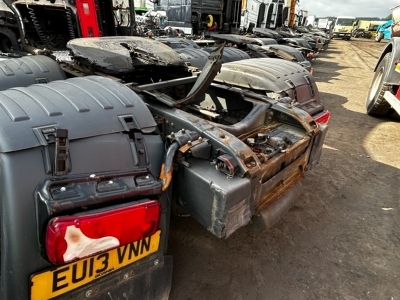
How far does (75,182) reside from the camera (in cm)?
110

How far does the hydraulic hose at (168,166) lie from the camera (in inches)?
51.0

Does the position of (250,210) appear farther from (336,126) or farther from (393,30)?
(393,30)

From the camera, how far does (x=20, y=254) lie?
1.05 meters

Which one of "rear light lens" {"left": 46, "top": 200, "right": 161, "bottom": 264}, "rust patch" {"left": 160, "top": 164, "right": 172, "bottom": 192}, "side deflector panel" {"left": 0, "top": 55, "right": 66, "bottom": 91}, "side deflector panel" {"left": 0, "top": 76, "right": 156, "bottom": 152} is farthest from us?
"side deflector panel" {"left": 0, "top": 55, "right": 66, "bottom": 91}

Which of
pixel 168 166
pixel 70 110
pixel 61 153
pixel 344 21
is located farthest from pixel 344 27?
pixel 61 153

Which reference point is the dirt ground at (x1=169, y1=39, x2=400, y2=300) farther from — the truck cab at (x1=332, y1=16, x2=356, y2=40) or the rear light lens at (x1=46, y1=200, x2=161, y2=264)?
the truck cab at (x1=332, y1=16, x2=356, y2=40)

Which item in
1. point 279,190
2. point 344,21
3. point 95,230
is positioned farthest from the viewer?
point 344,21

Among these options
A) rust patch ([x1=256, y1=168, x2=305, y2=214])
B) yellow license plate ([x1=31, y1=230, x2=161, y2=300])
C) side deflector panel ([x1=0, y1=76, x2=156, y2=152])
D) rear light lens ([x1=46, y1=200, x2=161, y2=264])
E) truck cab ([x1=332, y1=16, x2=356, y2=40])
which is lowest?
truck cab ([x1=332, y1=16, x2=356, y2=40])

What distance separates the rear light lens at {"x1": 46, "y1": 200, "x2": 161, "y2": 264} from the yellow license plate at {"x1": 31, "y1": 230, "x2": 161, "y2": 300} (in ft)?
0.39

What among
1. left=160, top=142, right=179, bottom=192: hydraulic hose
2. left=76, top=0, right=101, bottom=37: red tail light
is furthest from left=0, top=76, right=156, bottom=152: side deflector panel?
left=76, top=0, right=101, bottom=37: red tail light

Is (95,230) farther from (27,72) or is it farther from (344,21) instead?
(344,21)

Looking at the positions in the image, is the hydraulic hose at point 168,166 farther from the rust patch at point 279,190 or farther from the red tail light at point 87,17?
the red tail light at point 87,17

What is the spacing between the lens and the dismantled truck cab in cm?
104

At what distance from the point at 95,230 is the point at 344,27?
39.1 metres
